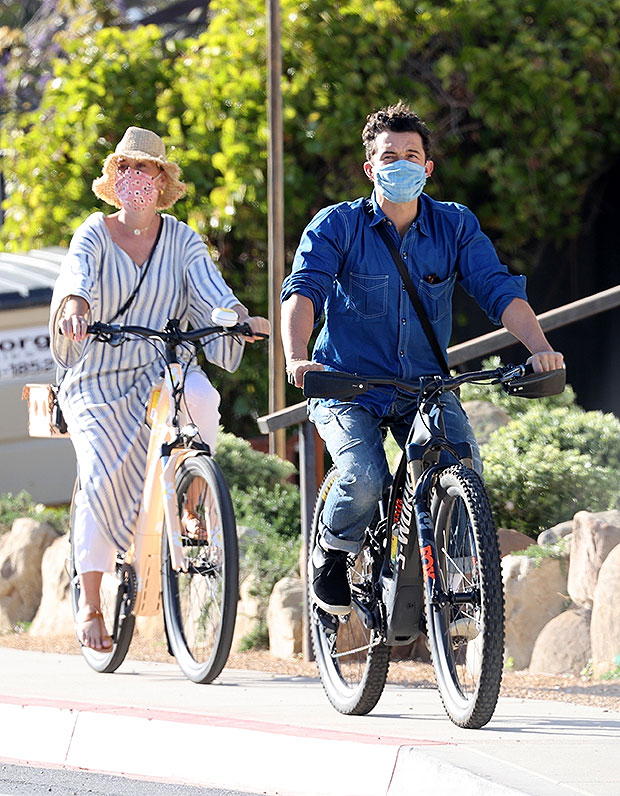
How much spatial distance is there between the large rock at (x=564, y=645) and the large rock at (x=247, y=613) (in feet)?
4.51

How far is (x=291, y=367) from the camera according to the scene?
169 inches

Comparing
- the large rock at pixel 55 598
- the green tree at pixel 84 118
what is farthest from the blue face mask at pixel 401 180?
the green tree at pixel 84 118

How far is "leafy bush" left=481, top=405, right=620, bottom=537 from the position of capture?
6.38 metres

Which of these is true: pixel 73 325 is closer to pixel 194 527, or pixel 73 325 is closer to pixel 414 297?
pixel 194 527

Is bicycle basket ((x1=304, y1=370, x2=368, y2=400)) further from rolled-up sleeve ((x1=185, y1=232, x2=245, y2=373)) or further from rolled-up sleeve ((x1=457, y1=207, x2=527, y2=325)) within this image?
rolled-up sleeve ((x1=185, y1=232, x2=245, y2=373))

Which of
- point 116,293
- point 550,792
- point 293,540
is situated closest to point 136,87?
point 293,540

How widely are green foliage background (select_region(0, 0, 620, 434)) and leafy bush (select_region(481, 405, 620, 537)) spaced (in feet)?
12.6

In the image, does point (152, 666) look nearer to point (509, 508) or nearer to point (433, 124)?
point (509, 508)

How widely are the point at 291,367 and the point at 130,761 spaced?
1255mm

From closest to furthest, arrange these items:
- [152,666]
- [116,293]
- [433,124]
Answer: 1. [116,293]
2. [152,666]
3. [433,124]

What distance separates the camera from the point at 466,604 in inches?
166

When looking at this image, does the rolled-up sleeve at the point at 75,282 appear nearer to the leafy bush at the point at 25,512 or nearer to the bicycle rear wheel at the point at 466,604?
the bicycle rear wheel at the point at 466,604

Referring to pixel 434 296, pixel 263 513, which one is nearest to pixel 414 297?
pixel 434 296

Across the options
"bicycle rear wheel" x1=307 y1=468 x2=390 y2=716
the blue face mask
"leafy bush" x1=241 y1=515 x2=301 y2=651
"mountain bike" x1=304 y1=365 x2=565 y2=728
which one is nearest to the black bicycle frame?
"mountain bike" x1=304 y1=365 x2=565 y2=728
